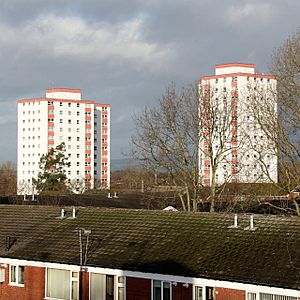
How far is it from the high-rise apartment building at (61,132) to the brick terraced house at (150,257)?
86.8 meters

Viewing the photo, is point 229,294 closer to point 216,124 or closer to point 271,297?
point 271,297

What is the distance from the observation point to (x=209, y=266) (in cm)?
1567

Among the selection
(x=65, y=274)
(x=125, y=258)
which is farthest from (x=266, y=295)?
(x=65, y=274)

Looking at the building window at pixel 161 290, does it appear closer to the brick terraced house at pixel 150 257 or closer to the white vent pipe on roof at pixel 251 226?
the brick terraced house at pixel 150 257

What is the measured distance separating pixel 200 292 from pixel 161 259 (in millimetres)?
1638

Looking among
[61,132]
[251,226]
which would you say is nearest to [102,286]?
[251,226]

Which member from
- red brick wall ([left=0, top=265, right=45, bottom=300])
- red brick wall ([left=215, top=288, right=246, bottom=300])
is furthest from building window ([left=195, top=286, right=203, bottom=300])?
red brick wall ([left=0, top=265, right=45, bottom=300])

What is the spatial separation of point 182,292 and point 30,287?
5.75 metres

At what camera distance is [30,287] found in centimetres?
1891

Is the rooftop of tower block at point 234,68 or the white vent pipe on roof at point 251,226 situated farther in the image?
the rooftop of tower block at point 234,68

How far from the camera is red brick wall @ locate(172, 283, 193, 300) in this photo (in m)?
15.7

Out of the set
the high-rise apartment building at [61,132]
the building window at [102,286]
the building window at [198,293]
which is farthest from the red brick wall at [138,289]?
the high-rise apartment building at [61,132]

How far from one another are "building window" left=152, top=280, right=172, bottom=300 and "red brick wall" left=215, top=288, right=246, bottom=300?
148 centimetres

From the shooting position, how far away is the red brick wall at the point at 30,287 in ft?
61.2
